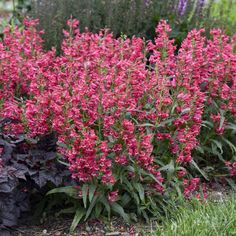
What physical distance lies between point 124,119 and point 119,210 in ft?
2.13

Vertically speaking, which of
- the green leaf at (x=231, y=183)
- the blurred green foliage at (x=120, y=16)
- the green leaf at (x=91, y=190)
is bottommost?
the green leaf at (x=231, y=183)

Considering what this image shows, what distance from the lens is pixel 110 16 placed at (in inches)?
257

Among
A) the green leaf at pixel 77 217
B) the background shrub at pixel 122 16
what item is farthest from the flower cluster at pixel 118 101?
the background shrub at pixel 122 16

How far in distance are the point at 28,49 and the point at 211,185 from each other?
1.98 m

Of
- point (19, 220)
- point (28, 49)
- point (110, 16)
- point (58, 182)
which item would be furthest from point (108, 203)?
point (110, 16)

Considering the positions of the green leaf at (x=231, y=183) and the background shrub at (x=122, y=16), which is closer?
the green leaf at (x=231, y=183)

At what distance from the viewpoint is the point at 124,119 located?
4.08 m

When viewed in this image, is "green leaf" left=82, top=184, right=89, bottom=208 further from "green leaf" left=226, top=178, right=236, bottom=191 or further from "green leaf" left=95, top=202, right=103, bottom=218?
"green leaf" left=226, top=178, right=236, bottom=191

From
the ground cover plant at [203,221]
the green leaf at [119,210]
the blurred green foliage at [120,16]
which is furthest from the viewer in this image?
the blurred green foliage at [120,16]

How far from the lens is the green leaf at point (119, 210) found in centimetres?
419

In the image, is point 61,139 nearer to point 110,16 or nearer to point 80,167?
point 80,167

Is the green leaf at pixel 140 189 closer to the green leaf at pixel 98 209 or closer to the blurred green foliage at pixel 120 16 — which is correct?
the green leaf at pixel 98 209

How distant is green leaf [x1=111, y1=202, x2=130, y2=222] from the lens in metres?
4.19

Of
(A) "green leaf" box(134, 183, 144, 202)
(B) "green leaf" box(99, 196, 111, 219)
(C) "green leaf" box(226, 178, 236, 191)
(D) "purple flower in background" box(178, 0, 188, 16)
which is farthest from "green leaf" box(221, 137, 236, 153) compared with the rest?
(D) "purple flower in background" box(178, 0, 188, 16)
